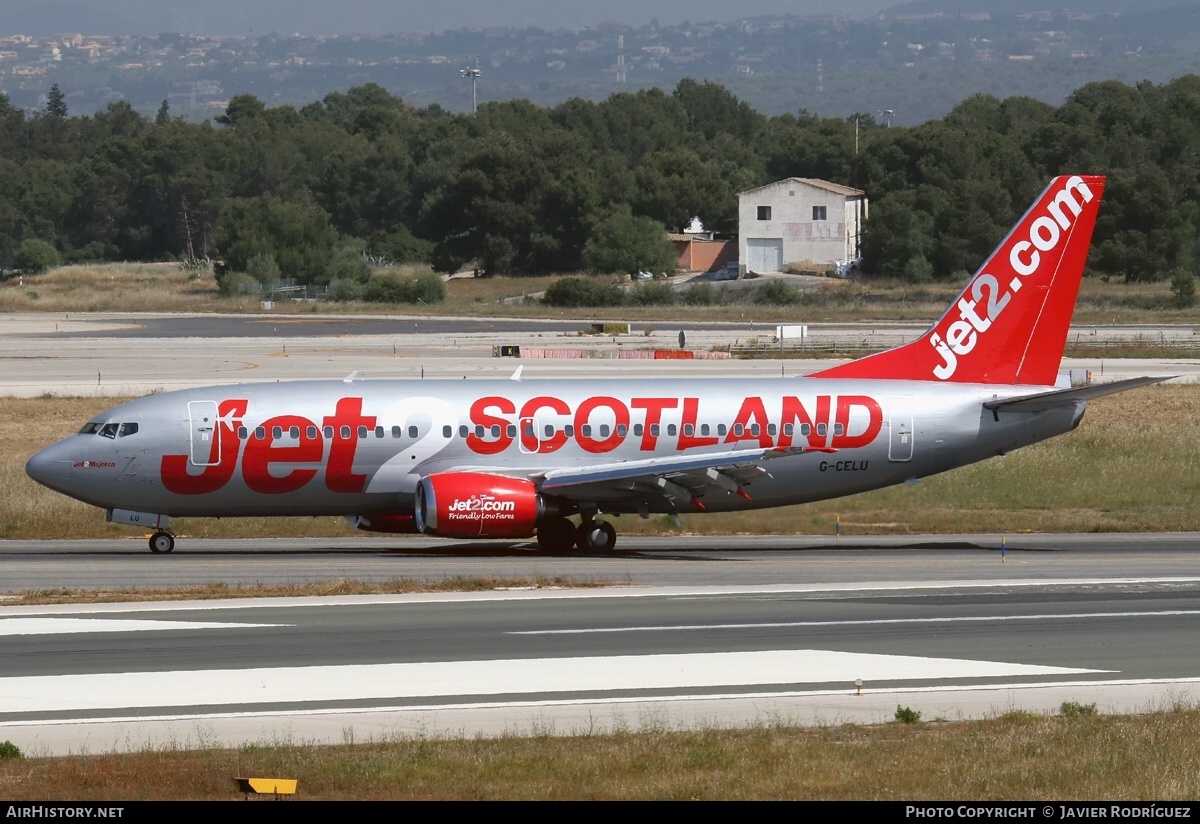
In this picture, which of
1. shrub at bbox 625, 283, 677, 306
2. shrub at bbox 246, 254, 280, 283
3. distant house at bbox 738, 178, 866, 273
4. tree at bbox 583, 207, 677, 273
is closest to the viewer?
shrub at bbox 625, 283, 677, 306

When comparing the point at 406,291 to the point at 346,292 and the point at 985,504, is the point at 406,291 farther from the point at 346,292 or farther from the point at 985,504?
the point at 985,504

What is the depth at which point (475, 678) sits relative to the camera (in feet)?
72.4

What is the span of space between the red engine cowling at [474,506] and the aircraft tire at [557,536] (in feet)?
4.48

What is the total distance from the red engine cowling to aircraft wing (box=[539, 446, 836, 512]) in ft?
2.82

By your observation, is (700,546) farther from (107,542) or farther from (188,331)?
(188,331)

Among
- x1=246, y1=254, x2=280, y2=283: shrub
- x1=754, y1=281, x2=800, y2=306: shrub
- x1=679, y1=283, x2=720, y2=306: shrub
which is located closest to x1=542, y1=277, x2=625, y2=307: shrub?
x1=679, y1=283, x2=720, y2=306: shrub

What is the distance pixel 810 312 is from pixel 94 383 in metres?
64.2

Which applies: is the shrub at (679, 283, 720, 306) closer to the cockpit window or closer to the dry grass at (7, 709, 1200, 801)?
the cockpit window

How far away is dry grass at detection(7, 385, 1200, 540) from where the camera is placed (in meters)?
41.8

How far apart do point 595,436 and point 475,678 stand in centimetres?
1590

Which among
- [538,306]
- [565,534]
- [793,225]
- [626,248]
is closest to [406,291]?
[538,306]

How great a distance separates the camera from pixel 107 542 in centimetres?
4025

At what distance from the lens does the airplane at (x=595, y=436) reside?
1438 inches
